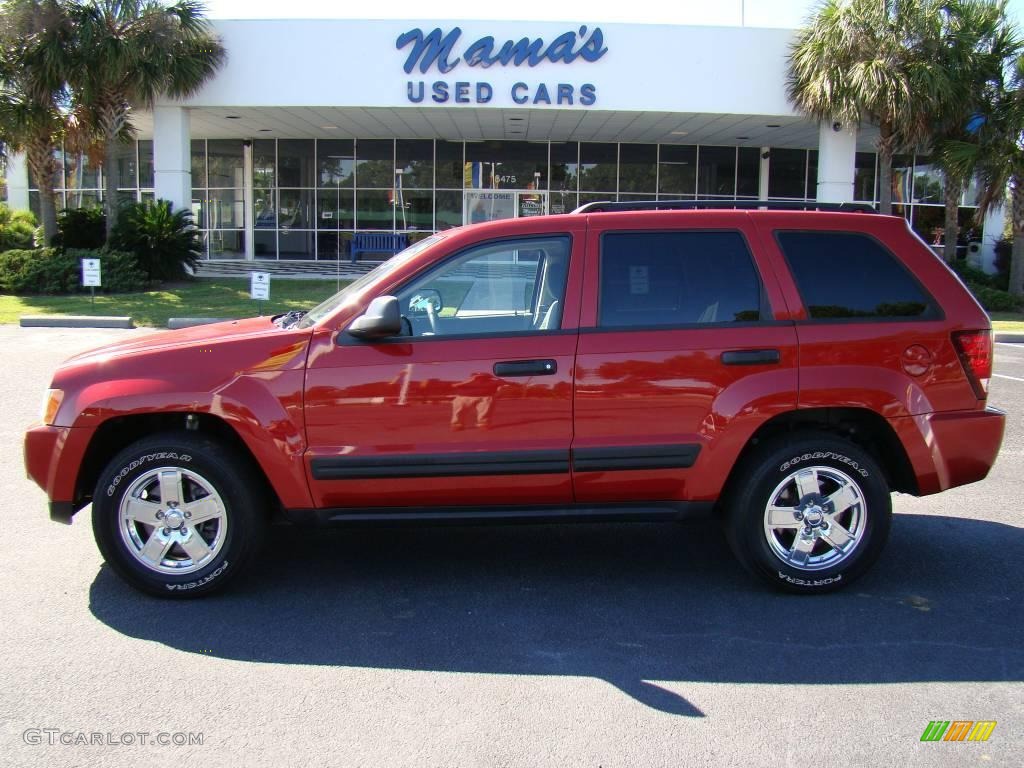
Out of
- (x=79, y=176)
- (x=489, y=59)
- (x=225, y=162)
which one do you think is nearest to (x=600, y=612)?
(x=489, y=59)

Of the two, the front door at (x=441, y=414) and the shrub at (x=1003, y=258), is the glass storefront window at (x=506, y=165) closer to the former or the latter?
the shrub at (x=1003, y=258)

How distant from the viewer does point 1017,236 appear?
21.2m

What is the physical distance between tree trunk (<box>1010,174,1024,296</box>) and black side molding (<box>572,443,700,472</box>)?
66.7 feet

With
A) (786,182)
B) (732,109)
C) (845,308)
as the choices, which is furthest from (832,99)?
(845,308)

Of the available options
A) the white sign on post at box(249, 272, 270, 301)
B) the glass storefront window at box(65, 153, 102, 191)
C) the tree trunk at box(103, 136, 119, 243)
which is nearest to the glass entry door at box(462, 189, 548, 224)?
the tree trunk at box(103, 136, 119, 243)

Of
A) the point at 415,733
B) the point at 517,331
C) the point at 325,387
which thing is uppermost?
the point at 517,331

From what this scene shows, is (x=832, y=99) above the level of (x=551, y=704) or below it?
above

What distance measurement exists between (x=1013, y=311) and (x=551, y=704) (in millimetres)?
21277

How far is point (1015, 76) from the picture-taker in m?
20.1

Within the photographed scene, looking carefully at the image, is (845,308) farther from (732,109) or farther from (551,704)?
(732,109)

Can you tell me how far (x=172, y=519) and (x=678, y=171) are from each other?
85.3 ft

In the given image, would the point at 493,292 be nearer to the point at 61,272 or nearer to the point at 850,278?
the point at 850,278

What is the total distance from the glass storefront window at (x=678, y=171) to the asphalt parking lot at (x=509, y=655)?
2390 cm

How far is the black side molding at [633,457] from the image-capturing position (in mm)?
4312
